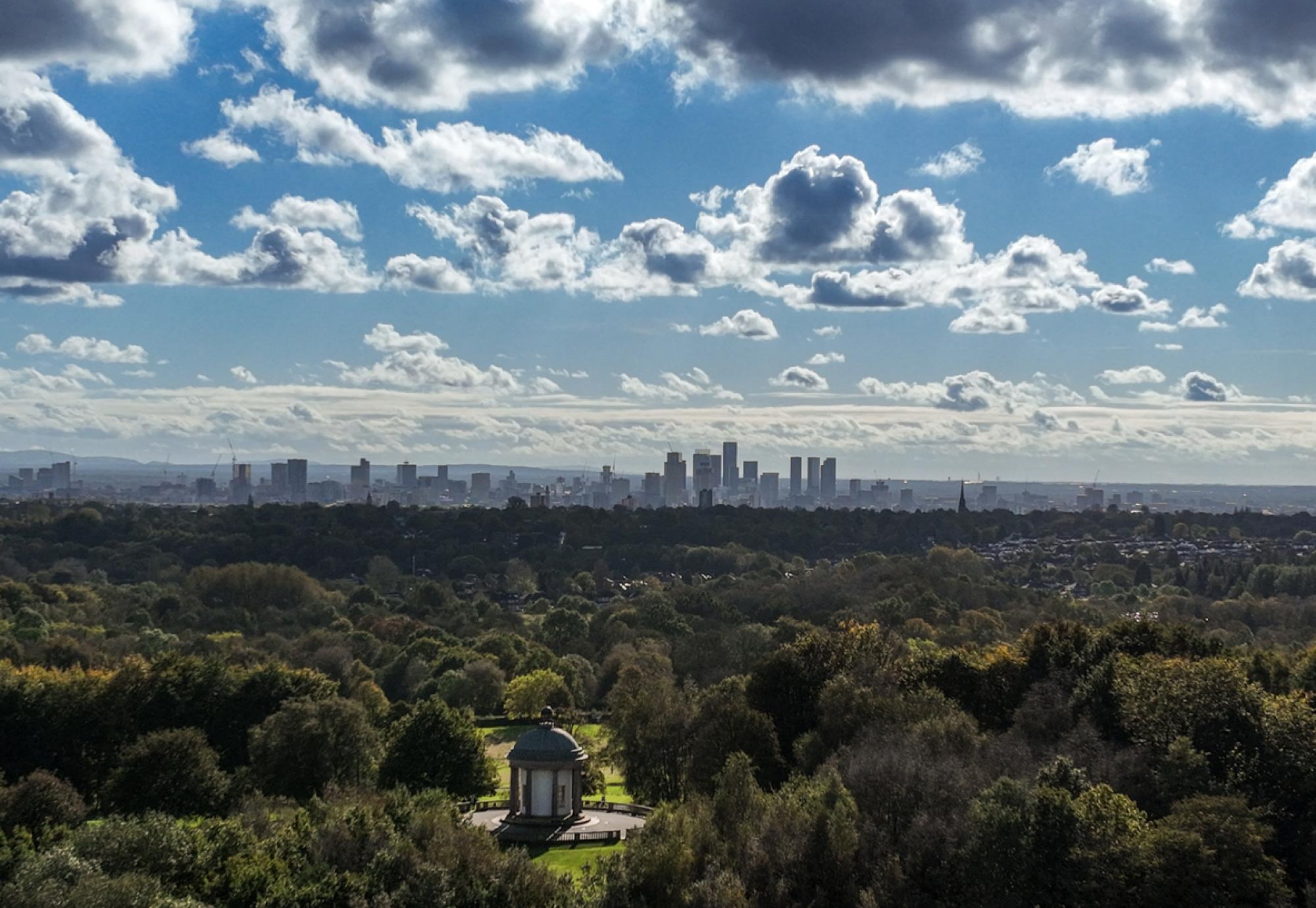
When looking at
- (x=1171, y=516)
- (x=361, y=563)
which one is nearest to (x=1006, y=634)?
(x=361, y=563)

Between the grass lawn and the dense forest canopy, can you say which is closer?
the dense forest canopy

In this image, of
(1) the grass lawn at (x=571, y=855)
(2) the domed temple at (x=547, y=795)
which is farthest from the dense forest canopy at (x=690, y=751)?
(1) the grass lawn at (x=571, y=855)

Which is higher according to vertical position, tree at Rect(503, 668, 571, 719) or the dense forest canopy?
the dense forest canopy

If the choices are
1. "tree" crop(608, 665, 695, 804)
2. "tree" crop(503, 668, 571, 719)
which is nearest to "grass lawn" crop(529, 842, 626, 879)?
"tree" crop(608, 665, 695, 804)

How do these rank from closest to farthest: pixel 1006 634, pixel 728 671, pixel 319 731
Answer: pixel 319 731
pixel 728 671
pixel 1006 634

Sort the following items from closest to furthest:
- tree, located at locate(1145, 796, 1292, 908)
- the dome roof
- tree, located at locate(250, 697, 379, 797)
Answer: tree, located at locate(1145, 796, 1292, 908)
the dome roof
tree, located at locate(250, 697, 379, 797)

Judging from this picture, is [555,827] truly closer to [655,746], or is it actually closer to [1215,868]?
[655,746]

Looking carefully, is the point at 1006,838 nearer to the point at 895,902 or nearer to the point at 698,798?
the point at 895,902

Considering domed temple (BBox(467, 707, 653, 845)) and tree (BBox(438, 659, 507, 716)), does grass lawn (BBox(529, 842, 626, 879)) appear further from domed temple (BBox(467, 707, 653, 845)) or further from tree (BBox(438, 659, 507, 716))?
tree (BBox(438, 659, 507, 716))
